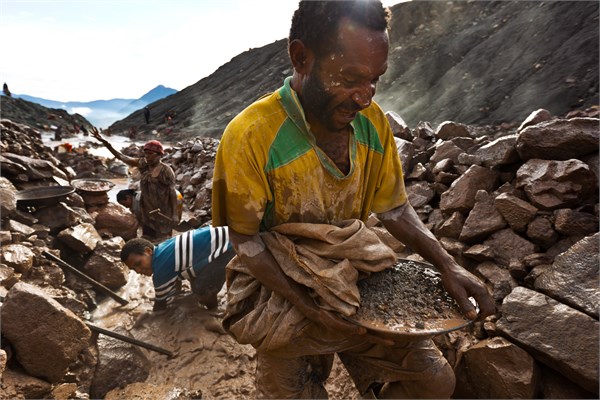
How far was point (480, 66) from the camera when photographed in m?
→ 18.9

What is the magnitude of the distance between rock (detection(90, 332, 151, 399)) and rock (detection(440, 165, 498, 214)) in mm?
3206

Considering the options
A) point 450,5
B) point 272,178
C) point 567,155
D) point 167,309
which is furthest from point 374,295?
point 450,5

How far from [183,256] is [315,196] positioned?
101 inches

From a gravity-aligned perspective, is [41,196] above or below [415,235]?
above

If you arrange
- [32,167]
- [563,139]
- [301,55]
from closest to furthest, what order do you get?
[301,55], [563,139], [32,167]

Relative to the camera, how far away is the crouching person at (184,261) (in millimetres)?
3494

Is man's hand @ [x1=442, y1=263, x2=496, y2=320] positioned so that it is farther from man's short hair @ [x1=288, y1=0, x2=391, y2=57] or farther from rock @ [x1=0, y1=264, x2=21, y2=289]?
rock @ [x1=0, y1=264, x2=21, y2=289]

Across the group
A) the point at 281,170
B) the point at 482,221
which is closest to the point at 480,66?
the point at 482,221

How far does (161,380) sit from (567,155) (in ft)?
12.7

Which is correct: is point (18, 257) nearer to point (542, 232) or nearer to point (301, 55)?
point (301, 55)

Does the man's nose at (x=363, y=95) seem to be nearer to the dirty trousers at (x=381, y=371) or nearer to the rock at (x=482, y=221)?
the dirty trousers at (x=381, y=371)

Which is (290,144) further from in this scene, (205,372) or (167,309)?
(167,309)

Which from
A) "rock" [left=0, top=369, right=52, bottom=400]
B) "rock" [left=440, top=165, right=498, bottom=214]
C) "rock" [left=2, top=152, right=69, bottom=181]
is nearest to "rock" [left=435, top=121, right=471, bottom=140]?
"rock" [left=440, top=165, right=498, bottom=214]

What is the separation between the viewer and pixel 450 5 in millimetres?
26906
